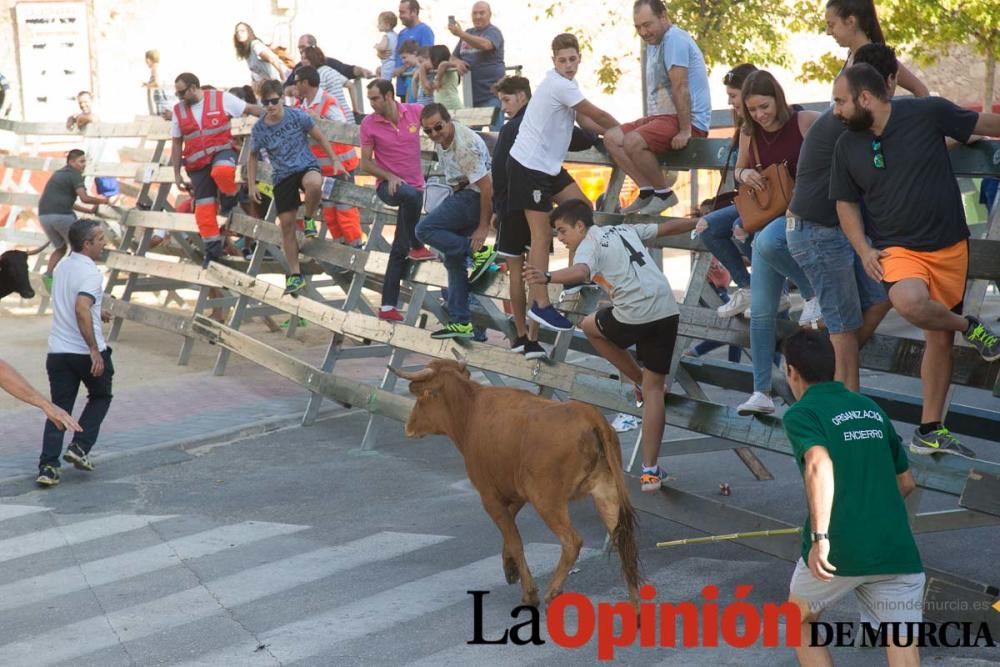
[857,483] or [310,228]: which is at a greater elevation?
[310,228]

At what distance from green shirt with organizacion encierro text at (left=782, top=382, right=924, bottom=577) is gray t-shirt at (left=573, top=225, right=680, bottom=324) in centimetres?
280

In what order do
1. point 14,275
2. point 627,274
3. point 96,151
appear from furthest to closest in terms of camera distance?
point 96,151 → point 627,274 → point 14,275

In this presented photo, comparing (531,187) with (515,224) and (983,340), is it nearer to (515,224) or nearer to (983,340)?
(515,224)

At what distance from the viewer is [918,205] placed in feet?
21.6

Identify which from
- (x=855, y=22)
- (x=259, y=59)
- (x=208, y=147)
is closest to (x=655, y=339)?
(x=855, y=22)

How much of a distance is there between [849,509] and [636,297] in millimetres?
3022

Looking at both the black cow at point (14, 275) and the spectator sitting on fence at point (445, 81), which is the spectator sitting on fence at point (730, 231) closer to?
the black cow at point (14, 275)

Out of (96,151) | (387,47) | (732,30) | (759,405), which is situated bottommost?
(759,405)

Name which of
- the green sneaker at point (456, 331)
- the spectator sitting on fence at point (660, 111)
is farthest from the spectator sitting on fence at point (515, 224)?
the green sneaker at point (456, 331)

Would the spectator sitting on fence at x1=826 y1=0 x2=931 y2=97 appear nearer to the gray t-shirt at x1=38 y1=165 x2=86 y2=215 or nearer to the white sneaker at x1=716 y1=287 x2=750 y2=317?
the white sneaker at x1=716 y1=287 x2=750 y2=317

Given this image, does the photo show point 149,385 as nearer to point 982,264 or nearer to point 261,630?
point 261,630

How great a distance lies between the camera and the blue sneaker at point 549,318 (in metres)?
9.14

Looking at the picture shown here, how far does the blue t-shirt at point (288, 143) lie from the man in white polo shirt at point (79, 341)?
2209 millimetres

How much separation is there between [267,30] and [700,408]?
23.2 meters
